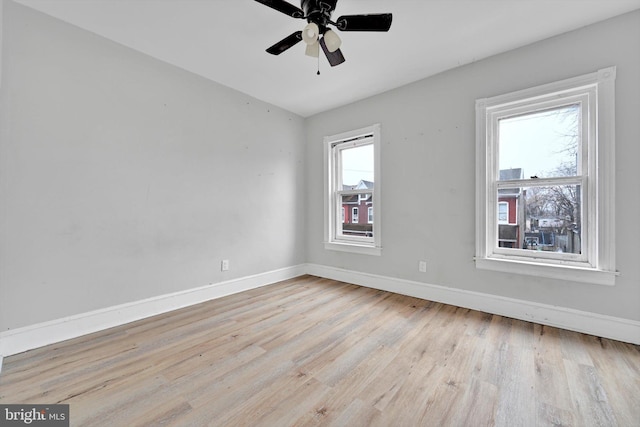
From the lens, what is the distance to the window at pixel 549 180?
6.93ft

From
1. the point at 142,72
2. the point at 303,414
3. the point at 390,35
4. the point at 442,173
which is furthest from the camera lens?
the point at 442,173

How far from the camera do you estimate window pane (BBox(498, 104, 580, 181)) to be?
2305 millimetres

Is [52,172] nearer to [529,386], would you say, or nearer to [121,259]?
[121,259]

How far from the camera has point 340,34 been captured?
91.4 inches

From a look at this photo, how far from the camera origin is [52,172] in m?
2.06

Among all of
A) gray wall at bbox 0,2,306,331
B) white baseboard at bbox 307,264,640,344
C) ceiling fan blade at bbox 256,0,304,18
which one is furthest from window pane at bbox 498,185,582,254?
gray wall at bbox 0,2,306,331

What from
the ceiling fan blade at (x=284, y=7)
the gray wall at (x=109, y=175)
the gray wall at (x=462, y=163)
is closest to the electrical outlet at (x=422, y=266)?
the gray wall at (x=462, y=163)

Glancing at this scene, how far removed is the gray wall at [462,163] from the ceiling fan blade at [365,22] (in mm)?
1503

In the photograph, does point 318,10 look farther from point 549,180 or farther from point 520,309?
point 520,309

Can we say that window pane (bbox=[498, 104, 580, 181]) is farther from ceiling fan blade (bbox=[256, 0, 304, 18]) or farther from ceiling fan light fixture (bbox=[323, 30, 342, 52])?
ceiling fan blade (bbox=[256, 0, 304, 18])

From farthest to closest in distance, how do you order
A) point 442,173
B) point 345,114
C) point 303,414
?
point 345,114, point 442,173, point 303,414

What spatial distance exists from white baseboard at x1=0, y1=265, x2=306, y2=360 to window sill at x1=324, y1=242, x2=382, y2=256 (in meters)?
1.25

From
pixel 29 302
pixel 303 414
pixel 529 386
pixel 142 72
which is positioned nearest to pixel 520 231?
pixel 529 386

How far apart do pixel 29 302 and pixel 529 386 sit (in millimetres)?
3482
